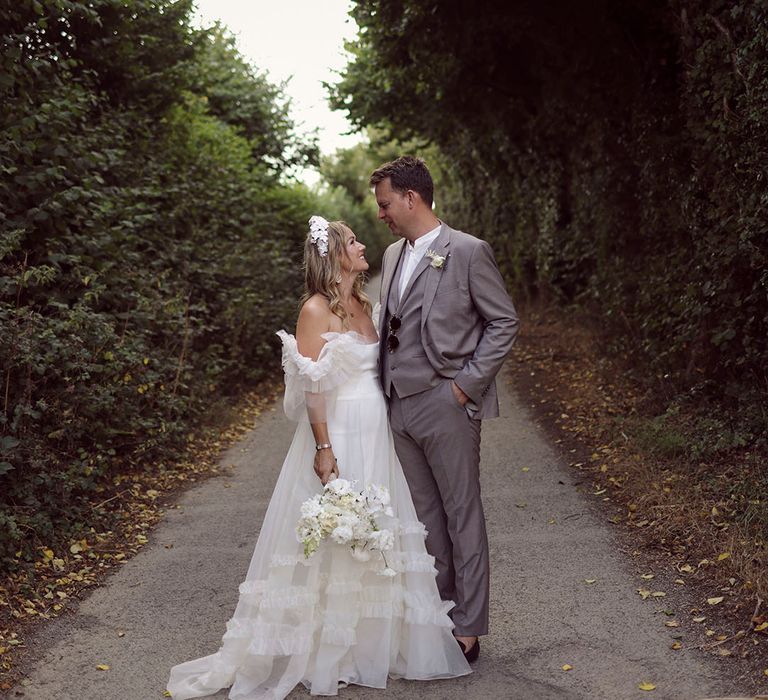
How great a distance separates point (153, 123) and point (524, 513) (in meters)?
8.20

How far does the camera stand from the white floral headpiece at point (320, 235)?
14.3 ft

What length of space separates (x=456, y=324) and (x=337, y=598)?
4.53 ft

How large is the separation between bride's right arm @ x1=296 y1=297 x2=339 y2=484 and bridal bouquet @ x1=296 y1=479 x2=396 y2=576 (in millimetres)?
119

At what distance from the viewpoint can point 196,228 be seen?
1236 cm

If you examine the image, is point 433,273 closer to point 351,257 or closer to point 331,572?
point 351,257

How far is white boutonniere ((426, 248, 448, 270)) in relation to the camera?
422 centimetres

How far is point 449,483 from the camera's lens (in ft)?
14.2

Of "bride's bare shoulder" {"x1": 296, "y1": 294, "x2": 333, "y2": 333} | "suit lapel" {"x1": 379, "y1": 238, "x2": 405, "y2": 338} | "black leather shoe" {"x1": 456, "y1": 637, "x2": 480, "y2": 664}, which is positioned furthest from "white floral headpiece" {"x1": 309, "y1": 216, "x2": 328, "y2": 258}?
"black leather shoe" {"x1": 456, "y1": 637, "x2": 480, "y2": 664}

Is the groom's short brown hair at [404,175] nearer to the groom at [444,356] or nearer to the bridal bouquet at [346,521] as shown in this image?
the groom at [444,356]

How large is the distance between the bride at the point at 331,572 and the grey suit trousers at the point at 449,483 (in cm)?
9

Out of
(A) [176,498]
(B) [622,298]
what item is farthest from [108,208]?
(B) [622,298]

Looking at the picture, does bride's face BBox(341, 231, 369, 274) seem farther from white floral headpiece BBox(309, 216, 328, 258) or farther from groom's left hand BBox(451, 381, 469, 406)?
groom's left hand BBox(451, 381, 469, 406)

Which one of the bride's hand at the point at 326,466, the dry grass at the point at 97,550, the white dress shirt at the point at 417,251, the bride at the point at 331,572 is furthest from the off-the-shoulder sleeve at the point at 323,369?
the dry grass at the point at 97,550

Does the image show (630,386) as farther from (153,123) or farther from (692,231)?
(153,123)
